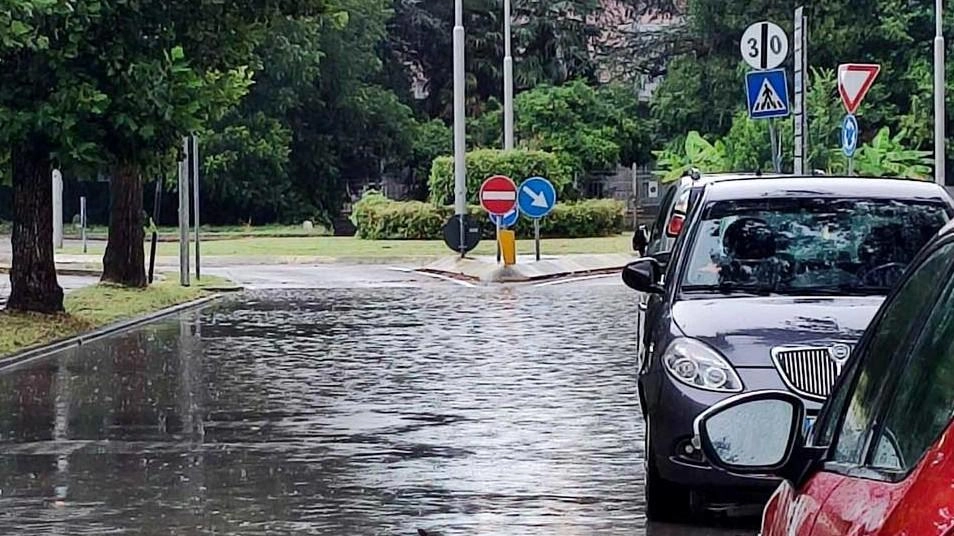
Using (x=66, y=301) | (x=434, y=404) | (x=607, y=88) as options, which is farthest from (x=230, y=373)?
(x=607, y=88)

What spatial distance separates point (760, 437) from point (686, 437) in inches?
178

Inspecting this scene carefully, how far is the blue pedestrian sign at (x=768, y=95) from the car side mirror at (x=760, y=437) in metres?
13.3

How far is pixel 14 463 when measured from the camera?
11.0 meters

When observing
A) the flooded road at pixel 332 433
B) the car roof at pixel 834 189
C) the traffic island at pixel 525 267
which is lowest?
the flooded road at pixel 332 433

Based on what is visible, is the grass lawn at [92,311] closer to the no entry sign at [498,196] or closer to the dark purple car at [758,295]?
the no entry sign at [498,196]

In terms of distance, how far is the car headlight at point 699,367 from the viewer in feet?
26.5

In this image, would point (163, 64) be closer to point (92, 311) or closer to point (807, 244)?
point (92, 311)

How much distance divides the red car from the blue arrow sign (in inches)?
1133

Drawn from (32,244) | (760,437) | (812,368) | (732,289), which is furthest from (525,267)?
(760,437)

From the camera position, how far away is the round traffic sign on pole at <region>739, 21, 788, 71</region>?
59.4 ft

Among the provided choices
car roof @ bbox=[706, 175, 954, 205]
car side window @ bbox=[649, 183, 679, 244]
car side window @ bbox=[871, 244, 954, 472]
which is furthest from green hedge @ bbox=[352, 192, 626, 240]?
car side window @ bbox=[871, 244, 954, 472]

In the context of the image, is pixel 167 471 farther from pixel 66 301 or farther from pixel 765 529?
pixel 66 301

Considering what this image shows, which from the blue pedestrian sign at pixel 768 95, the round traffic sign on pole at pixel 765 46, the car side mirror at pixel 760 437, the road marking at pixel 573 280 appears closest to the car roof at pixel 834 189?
the car side mirror at pixel 760 437

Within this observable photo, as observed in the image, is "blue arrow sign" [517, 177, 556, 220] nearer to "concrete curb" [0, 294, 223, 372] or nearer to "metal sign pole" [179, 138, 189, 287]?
"metal sign pole" [179, 138, 189, 287]
